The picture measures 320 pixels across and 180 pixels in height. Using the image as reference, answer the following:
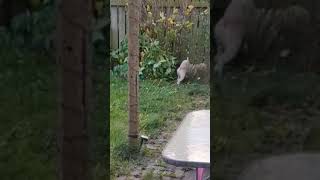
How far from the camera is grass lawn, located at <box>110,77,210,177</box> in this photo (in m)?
4.63

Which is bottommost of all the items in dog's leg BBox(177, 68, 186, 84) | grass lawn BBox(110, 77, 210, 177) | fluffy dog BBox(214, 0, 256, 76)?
grass lawn BBox(110, 77, 210, 177)

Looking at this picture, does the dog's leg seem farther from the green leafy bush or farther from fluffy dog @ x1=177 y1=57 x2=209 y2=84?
the green leafy bush

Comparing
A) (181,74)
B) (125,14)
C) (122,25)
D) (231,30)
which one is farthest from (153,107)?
(231,30)

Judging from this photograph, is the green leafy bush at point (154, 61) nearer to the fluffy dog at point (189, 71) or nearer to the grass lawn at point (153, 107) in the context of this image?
the grass lawn at point (153, 107)

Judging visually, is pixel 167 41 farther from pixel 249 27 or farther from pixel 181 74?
pixel 249 27

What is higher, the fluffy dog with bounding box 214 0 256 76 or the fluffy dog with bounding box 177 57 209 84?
the fluffy dog with bounding box 214 0 256 76

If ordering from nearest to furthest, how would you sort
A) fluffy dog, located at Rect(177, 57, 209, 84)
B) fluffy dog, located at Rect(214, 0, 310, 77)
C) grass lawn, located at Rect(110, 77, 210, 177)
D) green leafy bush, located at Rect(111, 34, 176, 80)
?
fluffy dog, located at Rect(214, 0, 310, 77) → grass lawn, located at Rect(110, 77, 210, 177) → fluffy dog, located at Rect(177, 57, 209, 84) → green leafy bush, located at Rect(111, 34, 176, 80)

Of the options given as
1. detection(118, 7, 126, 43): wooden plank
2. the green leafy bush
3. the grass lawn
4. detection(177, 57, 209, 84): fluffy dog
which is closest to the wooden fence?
detection(118, 7, 126, 43): wooden plank

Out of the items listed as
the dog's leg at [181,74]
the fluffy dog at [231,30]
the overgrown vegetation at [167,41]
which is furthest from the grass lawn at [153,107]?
the fluffy dog at [231,30]

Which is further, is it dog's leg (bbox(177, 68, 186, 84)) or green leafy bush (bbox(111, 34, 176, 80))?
green leafy bush (bbox(111, 34, 176, 80))

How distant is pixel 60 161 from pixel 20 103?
0.20 meters

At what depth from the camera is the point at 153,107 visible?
19.4ft

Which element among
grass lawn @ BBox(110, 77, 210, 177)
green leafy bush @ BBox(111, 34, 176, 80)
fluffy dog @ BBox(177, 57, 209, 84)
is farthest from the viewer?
green leafy bush @ BBox(111, 34, 176, 80)

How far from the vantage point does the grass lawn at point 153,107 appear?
4626 millimetres
